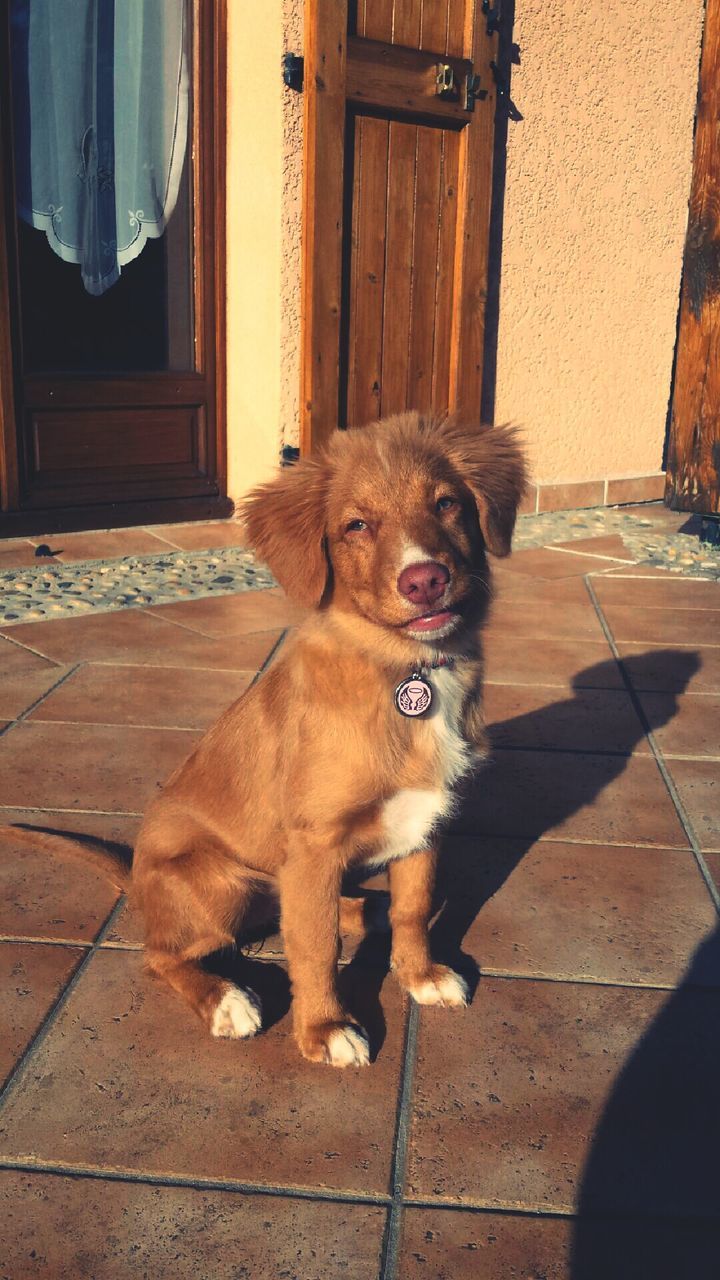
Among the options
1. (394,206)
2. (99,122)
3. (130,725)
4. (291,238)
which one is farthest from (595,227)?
(130,725)

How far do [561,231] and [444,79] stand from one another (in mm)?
1613

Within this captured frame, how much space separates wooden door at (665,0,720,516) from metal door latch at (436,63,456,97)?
65.1 inches

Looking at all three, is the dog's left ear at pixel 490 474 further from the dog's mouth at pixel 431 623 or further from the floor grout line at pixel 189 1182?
the floor grout line at pixel 189 1182

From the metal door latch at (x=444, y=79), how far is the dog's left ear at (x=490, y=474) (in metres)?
4.94

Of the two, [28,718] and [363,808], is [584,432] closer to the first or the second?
[28,718]

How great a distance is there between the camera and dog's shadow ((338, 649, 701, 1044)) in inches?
115

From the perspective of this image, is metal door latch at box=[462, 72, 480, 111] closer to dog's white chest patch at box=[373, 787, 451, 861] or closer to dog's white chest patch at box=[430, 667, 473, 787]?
dog's white chest patch at box=[430, 667, 473, 787]

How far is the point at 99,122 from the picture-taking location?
6.86m

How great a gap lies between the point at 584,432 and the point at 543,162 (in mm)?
1971

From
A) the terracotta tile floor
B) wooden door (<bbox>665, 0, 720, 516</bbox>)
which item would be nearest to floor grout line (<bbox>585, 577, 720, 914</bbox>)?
the terracotta tile floor

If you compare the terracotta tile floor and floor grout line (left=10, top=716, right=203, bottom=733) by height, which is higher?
floor grout line (left=10, top=716, right=203, bottom=733)

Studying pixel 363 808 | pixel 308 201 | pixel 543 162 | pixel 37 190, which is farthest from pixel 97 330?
pixel 363 808

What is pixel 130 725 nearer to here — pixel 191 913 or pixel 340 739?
pixel 191 913

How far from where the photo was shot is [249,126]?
6930 millimetres
